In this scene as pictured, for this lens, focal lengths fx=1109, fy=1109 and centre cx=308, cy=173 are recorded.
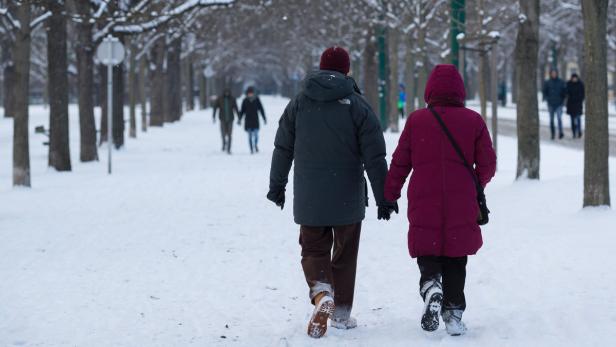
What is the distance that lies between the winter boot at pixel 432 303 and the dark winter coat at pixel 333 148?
0.57 meters

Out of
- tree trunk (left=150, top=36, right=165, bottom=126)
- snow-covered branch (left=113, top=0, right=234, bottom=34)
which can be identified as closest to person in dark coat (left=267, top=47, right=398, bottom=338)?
snow-covered branch (left=113, top=0, right=234, bottom=34)

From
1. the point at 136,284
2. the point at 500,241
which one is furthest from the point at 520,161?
the point at 136,284

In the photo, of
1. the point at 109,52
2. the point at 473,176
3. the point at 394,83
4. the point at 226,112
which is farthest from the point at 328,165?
the point at 394,83

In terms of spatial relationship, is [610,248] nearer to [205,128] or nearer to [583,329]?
[583,329]

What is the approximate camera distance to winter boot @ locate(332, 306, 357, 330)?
6.43 m

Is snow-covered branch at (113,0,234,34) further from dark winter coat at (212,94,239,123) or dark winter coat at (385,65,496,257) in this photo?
dark winter coat at (385,65,496,257)

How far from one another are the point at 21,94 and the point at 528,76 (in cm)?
730

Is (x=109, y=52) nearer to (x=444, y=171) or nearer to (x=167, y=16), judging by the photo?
(x=167, y=16)

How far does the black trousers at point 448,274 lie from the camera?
6.01 metres

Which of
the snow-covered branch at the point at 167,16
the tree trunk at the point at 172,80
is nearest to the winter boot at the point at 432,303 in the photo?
the snow-covered branch at the point at 167,16

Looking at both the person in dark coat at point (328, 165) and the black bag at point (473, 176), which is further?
the person in dark coat at point (328, 165)

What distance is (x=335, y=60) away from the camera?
20.4 ft

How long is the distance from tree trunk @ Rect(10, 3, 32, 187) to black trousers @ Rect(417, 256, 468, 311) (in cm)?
1112

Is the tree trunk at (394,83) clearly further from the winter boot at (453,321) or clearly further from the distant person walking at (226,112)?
the winter boot at (453,321)
